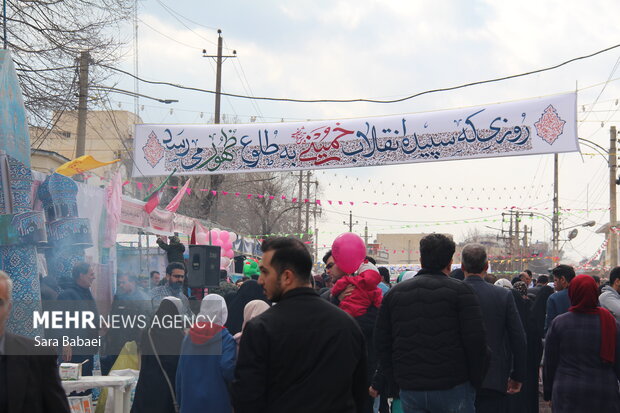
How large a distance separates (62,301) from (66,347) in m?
0.54

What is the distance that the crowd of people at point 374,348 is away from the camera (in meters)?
3.24

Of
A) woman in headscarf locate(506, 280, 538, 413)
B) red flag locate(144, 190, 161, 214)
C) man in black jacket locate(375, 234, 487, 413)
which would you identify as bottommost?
woman in headscarf locate(506, 280, 538, 413)

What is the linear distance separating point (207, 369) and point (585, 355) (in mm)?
2905

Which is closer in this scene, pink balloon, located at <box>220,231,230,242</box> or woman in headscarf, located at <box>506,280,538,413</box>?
woman in headscarf, located at <box>506,280,538,413</box>

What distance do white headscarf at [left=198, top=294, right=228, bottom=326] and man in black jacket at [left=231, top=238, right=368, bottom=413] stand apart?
2.44 metres

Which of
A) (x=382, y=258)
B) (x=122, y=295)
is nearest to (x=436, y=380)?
(x=122, y=295)

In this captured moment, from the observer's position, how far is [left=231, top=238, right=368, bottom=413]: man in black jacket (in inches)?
126

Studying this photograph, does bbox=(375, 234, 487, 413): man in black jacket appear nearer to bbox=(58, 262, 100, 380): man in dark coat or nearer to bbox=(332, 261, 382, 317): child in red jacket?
bbox=(332, 261, 382, 317): child in red jacket

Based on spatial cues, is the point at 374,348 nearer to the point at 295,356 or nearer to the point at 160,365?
the point at 160,365

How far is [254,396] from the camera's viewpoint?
3.20 meters

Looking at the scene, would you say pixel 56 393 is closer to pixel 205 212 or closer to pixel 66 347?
pixel 66 347

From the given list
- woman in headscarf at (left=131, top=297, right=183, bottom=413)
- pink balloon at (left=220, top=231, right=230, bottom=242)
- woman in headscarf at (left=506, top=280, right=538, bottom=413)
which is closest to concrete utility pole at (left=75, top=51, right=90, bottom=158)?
pink balloon at (left=220, top=231, right=230, bottom=242)

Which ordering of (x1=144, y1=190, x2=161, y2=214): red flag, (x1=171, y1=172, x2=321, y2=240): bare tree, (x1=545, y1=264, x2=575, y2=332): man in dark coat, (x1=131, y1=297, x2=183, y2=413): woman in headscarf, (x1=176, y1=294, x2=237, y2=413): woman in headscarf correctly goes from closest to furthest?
1. (x1=176, y1=294, x2=237, y2=413): woman in headscarf
2. (x1=131, y1=297, x2=183, y2=413): woman in headscarf
3. (x1=545, y1=264, x2=575, y2=332): man in dark coat
4. (x1=144, y1=190, x2=161, y2=214): red flag
5. (x1=171, y1=172, x2=321, y2=240): bare tree

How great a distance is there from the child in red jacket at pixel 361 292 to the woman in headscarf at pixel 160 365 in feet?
4.63
